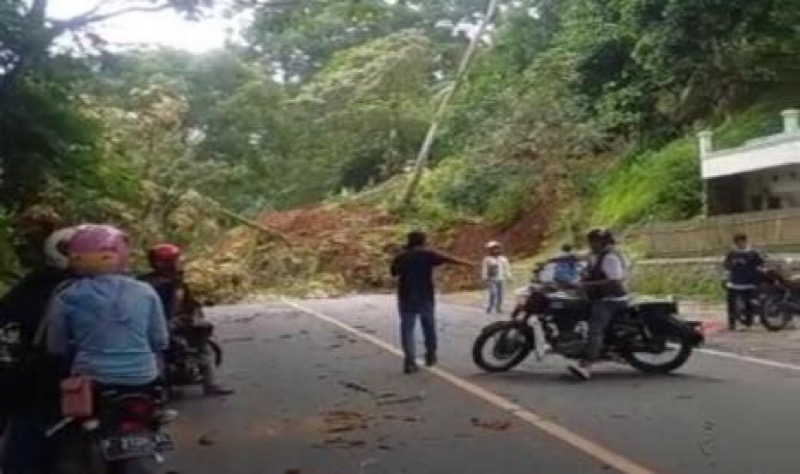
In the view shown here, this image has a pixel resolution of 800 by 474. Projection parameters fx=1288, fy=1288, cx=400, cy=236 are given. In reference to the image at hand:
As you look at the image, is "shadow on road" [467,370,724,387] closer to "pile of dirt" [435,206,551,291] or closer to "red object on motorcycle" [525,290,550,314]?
"red object on motorcycle" [525,290,550,314]

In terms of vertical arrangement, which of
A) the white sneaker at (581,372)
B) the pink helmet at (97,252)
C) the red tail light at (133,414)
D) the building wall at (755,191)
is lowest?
the white sneaker at (581,372)

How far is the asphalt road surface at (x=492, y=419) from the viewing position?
28.5 feet

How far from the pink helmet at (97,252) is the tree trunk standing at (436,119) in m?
45.0

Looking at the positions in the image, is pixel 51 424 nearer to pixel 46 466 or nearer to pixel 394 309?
pixel 46 466

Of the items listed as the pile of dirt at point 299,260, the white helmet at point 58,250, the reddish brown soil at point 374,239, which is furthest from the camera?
the reddish brown soil at point 374,239

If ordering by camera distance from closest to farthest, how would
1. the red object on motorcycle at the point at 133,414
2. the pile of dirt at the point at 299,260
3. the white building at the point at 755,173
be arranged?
the red object on motorcycle at the point at 133,414 → the white building at the point at 755,173 → the pile of dirt at the point at 299,260

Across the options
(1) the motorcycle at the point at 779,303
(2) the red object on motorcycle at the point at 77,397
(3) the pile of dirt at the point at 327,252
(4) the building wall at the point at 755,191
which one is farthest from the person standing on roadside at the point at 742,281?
(3) the pile of dirt at the point at 327,252

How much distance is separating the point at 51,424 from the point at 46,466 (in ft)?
0.58

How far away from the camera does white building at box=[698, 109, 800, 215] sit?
102 feet

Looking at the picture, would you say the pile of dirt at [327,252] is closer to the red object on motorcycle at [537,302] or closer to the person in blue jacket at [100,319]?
the red object on motorcycle at [537,302]

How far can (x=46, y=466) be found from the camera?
17.4 ft

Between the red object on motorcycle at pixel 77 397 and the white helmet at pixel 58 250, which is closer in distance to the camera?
the red object on motorcycle at pixel 77 397

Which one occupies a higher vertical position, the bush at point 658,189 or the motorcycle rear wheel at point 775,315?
the bush at point 658,189

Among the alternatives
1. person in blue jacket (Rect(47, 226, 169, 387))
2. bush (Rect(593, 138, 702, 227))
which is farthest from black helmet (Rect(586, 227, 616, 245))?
bush (Rect(593, 138, 702, 227))
